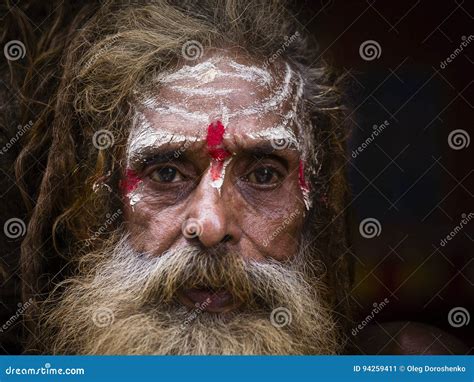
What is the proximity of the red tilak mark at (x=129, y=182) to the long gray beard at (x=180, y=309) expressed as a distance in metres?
0.15

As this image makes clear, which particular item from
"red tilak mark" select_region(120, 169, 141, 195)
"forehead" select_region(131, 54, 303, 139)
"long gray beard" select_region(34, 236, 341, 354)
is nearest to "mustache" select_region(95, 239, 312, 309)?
"long gray beard" select_region(34, 236, 341, 354)

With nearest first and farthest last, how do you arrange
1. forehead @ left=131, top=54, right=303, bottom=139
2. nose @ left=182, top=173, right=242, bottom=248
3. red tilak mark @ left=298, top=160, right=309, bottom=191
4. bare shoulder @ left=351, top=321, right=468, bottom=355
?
nose @ left=182, top=173, right=242, bottom=248 → forehead @ left=131, top=54, right=303, bottom=139 → red tilak mark @ left=298, top=160, right=309, bottom=191 → bare shoulder @ left=351, top=321, right=468, bottom=355

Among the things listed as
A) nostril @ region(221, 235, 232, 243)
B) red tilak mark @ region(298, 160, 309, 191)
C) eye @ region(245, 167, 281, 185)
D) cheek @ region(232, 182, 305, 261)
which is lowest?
nostril @ region(221, 235, 232, 243)

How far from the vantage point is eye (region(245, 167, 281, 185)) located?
2.61 metres

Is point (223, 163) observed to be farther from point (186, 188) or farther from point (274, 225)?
point (274, 225)

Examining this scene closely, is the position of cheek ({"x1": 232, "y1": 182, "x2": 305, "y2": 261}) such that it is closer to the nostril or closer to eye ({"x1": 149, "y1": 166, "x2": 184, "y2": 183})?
the nostril

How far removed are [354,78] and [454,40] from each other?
35 cm

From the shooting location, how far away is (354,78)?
291 centimetres

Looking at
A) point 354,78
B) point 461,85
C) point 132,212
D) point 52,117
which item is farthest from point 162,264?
point 461,85

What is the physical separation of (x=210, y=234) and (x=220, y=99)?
1.35 feet

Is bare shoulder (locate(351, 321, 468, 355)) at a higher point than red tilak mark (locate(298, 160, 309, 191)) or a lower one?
lower

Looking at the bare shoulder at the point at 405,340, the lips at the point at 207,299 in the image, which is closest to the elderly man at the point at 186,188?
the lips at the point at 207,299

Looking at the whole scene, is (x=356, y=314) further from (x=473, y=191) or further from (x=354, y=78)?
(x=354, y=78)

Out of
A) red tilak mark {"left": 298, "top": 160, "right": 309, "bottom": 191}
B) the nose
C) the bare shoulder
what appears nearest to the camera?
the nose
